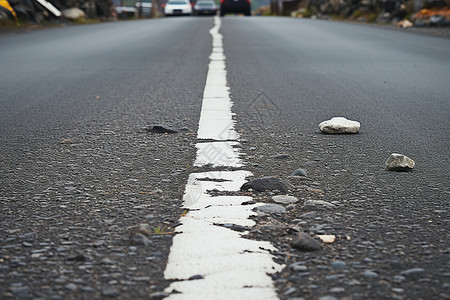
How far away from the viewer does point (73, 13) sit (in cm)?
2089

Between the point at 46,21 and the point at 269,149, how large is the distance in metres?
17.2

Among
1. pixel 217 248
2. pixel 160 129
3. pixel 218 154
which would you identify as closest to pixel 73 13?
pixel 160 129

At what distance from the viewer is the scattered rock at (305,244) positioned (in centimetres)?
193

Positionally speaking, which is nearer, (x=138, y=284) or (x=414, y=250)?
(x=138, y=284)

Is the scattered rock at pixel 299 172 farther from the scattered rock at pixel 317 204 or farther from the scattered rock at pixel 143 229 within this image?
the scattered rock at pixel 143 229

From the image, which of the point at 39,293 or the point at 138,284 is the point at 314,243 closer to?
the point at 138,284

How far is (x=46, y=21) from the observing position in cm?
1902

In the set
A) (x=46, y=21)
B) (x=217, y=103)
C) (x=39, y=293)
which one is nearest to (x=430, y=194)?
(x=39, y=293)

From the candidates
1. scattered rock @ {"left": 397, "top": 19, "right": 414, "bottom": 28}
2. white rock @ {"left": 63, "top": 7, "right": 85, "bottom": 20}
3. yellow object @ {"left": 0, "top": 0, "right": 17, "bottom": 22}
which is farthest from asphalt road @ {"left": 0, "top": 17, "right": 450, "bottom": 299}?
white rock @ {"left": 63, "top": 7, "right": 85, "bottom": 20}

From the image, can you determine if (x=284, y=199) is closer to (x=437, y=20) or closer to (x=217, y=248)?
(x=217, y=248)

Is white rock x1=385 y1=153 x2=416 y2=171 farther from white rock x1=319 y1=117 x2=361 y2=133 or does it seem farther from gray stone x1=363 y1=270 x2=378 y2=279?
gray stone x1=363 y1=270 x2=378 y2=279

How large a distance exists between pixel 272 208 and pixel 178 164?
2.66 feet

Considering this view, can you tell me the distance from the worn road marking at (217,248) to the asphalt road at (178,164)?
53 mm

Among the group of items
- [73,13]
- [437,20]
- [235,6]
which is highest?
[73,13]
